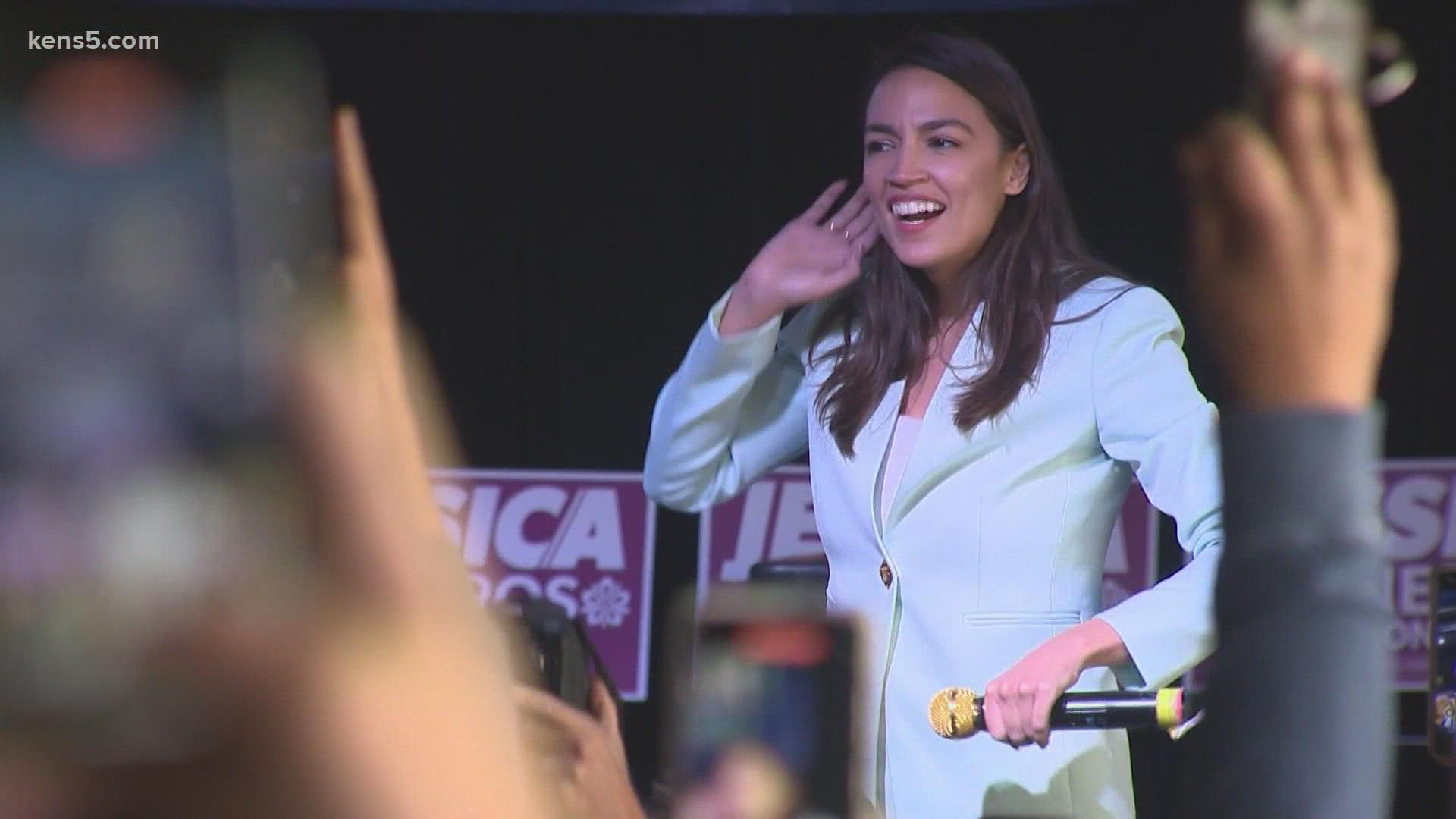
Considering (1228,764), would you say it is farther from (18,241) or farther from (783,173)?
(783,173)

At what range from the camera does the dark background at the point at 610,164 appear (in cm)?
312

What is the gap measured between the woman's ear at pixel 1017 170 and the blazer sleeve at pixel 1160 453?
1.02ft

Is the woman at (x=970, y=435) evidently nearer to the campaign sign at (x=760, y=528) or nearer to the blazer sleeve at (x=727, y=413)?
the blazer sleeve at (x=727, y=413)

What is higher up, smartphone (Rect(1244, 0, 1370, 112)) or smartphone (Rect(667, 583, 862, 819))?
smartphone (Rect(1244, 0, 1370, 112))

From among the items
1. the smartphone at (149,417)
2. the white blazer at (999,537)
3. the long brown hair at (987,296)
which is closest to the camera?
the smartphone at (149,417)

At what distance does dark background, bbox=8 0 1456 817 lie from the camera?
312 centimetres

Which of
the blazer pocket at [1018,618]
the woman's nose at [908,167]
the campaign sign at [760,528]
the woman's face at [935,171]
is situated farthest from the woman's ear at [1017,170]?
A: the campaign sign at [760,528]

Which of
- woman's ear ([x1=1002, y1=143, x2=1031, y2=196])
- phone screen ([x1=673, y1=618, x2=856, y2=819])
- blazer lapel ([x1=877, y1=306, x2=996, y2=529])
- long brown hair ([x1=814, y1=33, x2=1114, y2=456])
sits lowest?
blazer lapel ([x1=877, y1=306, x2=996, y2=529])

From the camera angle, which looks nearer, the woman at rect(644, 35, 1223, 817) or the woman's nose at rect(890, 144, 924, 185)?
the woman at rect(644, 35, 1223, 817)

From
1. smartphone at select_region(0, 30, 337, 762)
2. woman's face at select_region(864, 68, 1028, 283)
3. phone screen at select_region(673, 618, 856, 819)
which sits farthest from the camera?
woman's face at select_region(864, 68, 1028, 283)

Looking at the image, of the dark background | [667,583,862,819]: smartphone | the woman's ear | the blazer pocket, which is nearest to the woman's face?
the woman's ear

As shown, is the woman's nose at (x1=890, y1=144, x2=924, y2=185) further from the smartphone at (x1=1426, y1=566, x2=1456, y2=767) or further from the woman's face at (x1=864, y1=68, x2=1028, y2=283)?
the smartphone at (x1=1426, y1=566, x2=1456, y2=767)

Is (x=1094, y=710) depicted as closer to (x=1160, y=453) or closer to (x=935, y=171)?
(x=1160, y=453)

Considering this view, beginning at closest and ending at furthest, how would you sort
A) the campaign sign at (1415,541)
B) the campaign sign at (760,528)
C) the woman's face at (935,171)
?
the woman's face at (935,171) < the campaign sign at (1415,541) < the campaign sign at (760,528)
